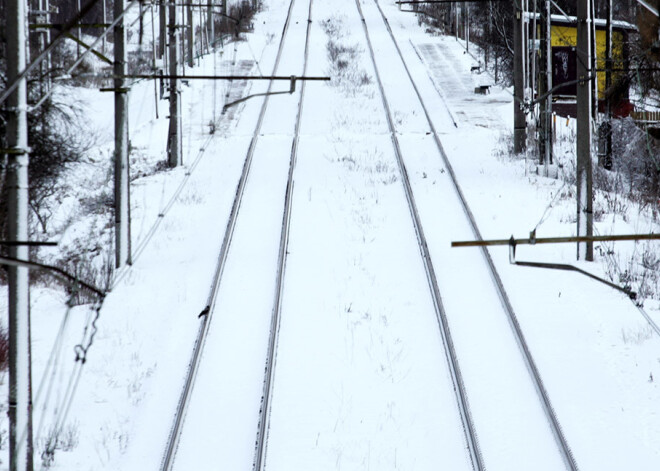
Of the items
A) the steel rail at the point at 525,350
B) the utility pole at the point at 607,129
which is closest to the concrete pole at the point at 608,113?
the utility pole at the point at 607,129

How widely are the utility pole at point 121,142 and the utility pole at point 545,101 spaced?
9.53 metres

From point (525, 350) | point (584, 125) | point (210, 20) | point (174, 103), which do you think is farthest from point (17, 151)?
point (210, 20)

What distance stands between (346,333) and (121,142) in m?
5.14

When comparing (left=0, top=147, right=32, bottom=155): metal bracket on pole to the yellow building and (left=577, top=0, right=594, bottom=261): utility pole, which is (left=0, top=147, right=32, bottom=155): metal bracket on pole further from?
the yellow building

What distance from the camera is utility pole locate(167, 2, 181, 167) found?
2078 centimetres

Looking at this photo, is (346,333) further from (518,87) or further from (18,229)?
(518,87)

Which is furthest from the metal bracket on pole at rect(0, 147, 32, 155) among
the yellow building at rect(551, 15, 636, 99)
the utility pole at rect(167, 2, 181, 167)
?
the yellow building at rect(551, 15, 636, 99)

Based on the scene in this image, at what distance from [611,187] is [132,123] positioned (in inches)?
606

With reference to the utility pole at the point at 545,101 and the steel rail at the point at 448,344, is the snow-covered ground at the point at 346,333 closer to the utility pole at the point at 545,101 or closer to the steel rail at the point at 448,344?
the steel rail at the point at 448,344

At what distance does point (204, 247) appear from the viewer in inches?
607

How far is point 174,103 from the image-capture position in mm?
21234

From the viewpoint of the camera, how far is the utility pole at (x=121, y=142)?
13.9 m

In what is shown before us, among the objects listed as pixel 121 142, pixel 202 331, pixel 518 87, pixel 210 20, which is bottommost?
pixel 202 331

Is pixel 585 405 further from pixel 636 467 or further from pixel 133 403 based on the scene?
pixel 133 403
